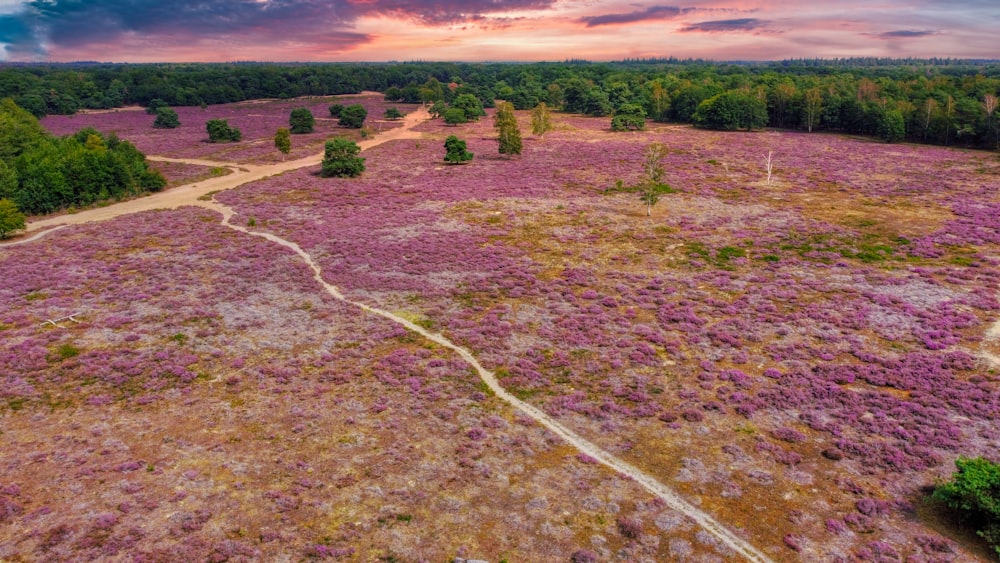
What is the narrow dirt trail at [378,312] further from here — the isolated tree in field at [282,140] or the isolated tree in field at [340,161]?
the isolated tree in field at [340,161]

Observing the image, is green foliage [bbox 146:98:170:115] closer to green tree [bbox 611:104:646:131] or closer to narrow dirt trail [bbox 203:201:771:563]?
green tree [bbox 611:104:646:131]

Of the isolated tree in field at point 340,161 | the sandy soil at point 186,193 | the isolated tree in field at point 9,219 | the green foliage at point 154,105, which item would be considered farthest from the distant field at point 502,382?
the green foliage at point 154,105

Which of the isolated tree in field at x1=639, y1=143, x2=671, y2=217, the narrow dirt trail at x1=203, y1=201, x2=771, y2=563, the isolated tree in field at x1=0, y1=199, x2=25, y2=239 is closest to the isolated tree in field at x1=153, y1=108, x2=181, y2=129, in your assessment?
the isolated tree in field at x1=0, y1=199, x2=25, y2=239

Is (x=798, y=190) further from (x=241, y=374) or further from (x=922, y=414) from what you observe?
(x=241, y=374)

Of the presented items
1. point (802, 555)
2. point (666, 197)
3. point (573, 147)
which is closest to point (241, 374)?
point (802, 555)

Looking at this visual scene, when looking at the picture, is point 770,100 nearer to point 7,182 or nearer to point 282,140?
point 282,140

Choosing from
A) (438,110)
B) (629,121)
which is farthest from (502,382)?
(438,110)
